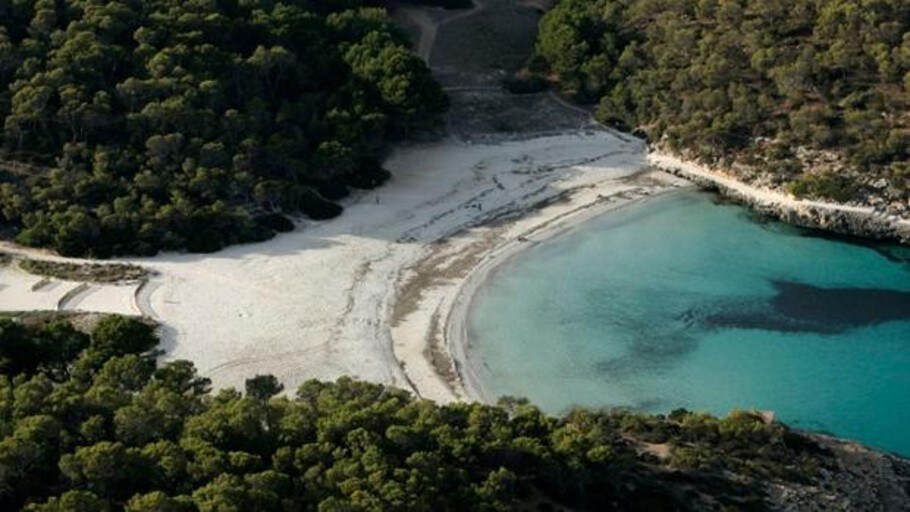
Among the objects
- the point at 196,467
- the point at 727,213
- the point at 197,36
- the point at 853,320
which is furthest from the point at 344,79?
the point at 196,467

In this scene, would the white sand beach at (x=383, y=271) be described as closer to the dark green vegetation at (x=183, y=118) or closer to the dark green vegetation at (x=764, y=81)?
the dark green vegetation at (x=183, y=118)

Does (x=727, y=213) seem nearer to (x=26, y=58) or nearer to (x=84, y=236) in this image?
(x=84, y=236)

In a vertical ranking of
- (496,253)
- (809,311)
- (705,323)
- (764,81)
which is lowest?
(809,311)

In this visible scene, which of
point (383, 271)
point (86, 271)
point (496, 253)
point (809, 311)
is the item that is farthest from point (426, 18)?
point (809, 311)

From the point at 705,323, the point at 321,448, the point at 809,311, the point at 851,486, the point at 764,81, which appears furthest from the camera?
the point at 764,81

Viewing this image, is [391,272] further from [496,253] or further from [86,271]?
[86,271]

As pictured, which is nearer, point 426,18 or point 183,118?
point 183,118

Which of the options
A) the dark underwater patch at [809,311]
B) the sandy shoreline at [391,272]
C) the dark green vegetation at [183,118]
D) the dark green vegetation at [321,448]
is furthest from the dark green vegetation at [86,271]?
the dark underwater patch at [809,311]
